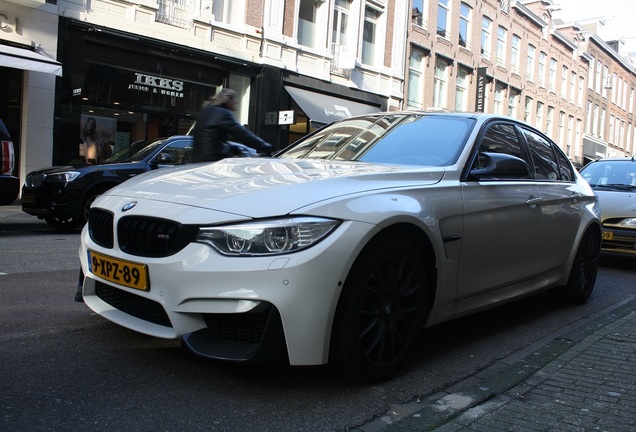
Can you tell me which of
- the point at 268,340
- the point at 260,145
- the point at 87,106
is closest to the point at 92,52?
the point at 87,106

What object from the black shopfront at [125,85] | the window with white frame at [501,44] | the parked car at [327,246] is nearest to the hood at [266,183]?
the parked car at [327,246]

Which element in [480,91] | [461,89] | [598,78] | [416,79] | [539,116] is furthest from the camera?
[598,78]

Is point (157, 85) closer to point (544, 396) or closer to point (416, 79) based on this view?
point (416, 79)

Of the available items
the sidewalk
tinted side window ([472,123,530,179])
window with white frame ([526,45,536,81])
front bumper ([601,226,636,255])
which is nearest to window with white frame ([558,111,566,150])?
window with white frame ([526,45,536,81])

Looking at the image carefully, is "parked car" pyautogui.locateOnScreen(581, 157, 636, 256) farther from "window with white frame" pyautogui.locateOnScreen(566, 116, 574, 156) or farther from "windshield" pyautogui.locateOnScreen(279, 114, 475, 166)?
"window with white frame" pyautogui.locateOnScreen(566, 116, 574, 156)

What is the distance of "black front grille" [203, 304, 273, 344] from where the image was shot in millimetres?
2600

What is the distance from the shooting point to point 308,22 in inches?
760

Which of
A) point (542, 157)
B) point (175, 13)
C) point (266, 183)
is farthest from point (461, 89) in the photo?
point (266, 183)

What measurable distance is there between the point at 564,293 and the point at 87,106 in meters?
12.4

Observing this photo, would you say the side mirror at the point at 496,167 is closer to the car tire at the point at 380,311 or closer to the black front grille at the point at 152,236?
the car tire at the point at 380,311

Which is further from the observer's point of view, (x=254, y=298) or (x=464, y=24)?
(x=464, y=24)

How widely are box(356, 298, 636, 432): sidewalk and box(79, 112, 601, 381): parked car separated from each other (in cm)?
38

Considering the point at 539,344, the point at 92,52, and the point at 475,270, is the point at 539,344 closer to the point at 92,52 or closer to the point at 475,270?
the point at 475,270

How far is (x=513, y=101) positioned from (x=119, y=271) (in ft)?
107
